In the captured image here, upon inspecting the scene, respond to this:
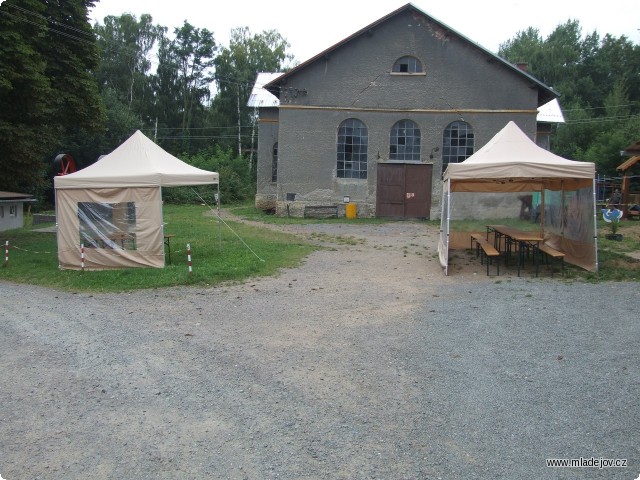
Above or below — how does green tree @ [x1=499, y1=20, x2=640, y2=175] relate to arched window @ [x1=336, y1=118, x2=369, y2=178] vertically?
above

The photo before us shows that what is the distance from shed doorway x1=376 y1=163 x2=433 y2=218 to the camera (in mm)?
25672

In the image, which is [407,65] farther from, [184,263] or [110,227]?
[110,227]

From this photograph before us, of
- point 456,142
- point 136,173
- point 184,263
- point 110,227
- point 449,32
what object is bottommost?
point 184,263

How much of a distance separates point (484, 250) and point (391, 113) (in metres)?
14.3

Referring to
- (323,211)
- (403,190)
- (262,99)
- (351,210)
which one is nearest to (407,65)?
(403,190)

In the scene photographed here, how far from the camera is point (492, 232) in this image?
1554cm

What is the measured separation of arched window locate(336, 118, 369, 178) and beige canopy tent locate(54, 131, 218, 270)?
43.3 feet

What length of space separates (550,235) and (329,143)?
1352 cm

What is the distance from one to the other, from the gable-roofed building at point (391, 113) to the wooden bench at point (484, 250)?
1044cm

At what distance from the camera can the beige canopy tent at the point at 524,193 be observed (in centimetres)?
1134

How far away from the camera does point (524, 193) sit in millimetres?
15398

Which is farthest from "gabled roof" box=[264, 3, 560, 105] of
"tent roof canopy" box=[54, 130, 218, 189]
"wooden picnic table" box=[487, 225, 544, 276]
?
"tent roof canopy" box=[54, 130, 218, 189]

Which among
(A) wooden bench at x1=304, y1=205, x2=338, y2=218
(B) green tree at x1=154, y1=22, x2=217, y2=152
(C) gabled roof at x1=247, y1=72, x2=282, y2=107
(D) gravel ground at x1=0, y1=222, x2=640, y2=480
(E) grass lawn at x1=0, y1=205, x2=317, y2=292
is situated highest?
(B) green tree at x1=154, y1=22, x2=217, y2=152

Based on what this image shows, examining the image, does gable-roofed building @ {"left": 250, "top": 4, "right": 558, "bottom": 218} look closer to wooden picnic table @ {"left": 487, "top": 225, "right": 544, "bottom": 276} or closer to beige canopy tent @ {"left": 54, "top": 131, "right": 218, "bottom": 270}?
wooden picnic table @ {"left": 487, "top": 225, "right": 544, "bottom": 276}
